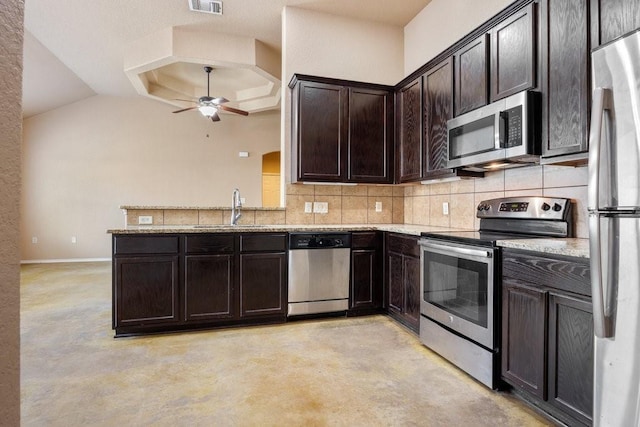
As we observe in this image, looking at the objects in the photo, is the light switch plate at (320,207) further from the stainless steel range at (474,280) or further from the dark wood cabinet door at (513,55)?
the dark wood cabinet door at (513,55)

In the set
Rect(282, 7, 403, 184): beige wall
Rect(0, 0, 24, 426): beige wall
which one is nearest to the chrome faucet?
Rect(282, 7, 403, 184): beige wall

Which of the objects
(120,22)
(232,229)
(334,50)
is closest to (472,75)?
(334,50)

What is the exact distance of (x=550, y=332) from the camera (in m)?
1.74

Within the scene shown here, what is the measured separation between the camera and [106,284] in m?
4.93

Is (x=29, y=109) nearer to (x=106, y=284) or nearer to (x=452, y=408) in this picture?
(x=106, y=284)

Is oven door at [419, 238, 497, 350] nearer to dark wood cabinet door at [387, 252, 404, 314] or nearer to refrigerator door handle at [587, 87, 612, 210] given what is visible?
dark wood cabinet door at [387, 252, 404, 314]

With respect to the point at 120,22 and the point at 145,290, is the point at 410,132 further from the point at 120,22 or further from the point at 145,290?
the point at 120,22

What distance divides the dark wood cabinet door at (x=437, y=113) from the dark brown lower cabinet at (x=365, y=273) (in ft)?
2.87

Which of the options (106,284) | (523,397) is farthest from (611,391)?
(106,284)

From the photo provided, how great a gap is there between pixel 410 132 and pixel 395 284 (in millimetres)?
1548

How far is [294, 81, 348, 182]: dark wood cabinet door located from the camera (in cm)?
352

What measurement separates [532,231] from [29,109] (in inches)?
315

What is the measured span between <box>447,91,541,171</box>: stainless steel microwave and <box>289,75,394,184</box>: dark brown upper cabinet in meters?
0.98

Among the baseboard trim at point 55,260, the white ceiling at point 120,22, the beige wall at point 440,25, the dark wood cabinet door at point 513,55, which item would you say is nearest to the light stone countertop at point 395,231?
the dark wood cabinet door at point 513,55
